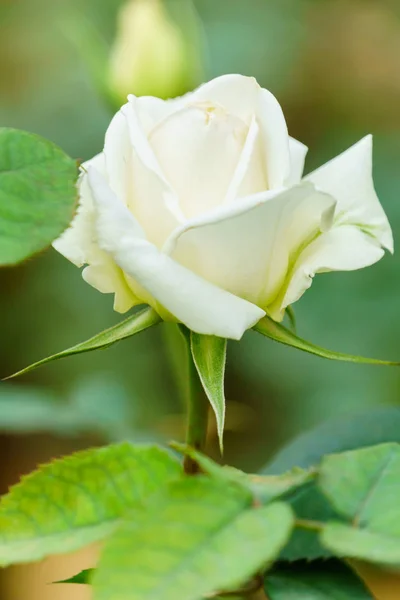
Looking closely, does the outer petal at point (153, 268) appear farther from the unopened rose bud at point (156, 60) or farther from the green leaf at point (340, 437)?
the unopened rose bud at point (156, 60)

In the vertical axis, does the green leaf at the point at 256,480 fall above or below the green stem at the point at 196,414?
above

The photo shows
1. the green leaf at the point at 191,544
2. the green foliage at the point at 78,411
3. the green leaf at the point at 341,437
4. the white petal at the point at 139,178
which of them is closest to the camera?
the green leaf at the point at 191,544

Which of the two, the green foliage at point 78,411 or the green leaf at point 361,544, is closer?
the green leaf at point 361,544

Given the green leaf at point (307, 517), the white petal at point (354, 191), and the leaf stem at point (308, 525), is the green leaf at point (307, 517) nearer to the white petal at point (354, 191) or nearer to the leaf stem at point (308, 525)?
the leaf stem at point (308, 525)

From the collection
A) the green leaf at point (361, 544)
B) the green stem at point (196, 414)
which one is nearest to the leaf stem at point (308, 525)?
the green leaf at point (361, 544)

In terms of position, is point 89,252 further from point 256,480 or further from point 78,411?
point 78,411

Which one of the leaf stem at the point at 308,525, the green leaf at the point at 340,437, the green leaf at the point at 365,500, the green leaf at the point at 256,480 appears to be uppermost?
the green leaf at the point at 256,480

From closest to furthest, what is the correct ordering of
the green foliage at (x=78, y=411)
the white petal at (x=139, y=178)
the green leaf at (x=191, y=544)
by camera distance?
the green leaf at (x=191, y=544) → the white petal at (x=139, y=178) → the green foliage at (x=78, y=411)

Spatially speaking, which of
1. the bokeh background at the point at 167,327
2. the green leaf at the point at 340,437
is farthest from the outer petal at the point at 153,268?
the bokeh background at the point at 167,327
